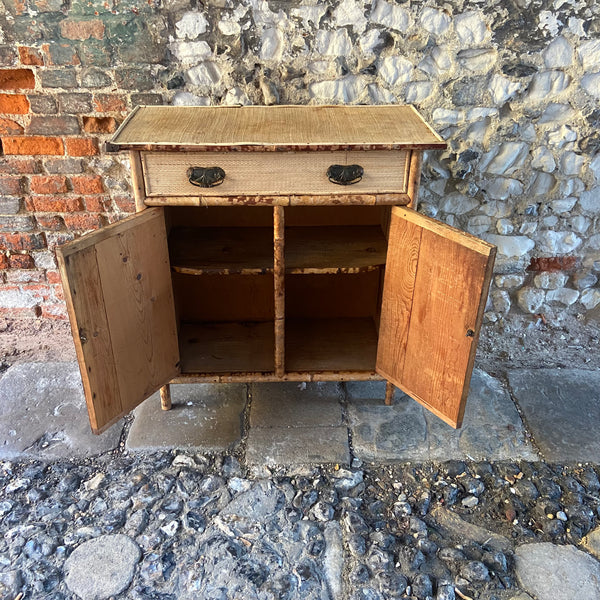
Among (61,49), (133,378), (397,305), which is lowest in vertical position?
(133,378)

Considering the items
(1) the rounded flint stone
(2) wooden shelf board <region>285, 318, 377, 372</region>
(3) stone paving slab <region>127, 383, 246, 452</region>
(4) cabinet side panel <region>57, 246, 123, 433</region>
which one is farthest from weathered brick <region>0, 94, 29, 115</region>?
(1) the rounded flint stone

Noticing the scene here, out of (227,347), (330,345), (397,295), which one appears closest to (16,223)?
(227,347)

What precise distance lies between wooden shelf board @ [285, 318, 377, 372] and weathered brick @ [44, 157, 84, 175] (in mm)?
1198

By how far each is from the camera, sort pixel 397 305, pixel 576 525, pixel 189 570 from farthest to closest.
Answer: pixel 397 305, pixel 576 525, pixel 189 570

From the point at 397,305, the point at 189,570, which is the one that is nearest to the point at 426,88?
the point at 397,305

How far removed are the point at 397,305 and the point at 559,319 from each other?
4.30ft

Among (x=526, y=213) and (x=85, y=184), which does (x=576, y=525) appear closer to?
(x=526, y=213)

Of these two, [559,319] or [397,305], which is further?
[559,319]

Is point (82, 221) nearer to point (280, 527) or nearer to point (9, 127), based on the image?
point (9, 127)

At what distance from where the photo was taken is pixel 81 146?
2.43 meters

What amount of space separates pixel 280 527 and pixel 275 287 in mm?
851

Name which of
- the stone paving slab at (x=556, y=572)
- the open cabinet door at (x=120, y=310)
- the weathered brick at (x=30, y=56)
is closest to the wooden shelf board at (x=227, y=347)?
the open cabinet door at (x=120, y=310)

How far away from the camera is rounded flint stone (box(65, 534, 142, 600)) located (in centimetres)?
166

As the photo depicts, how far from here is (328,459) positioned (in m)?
2.13
